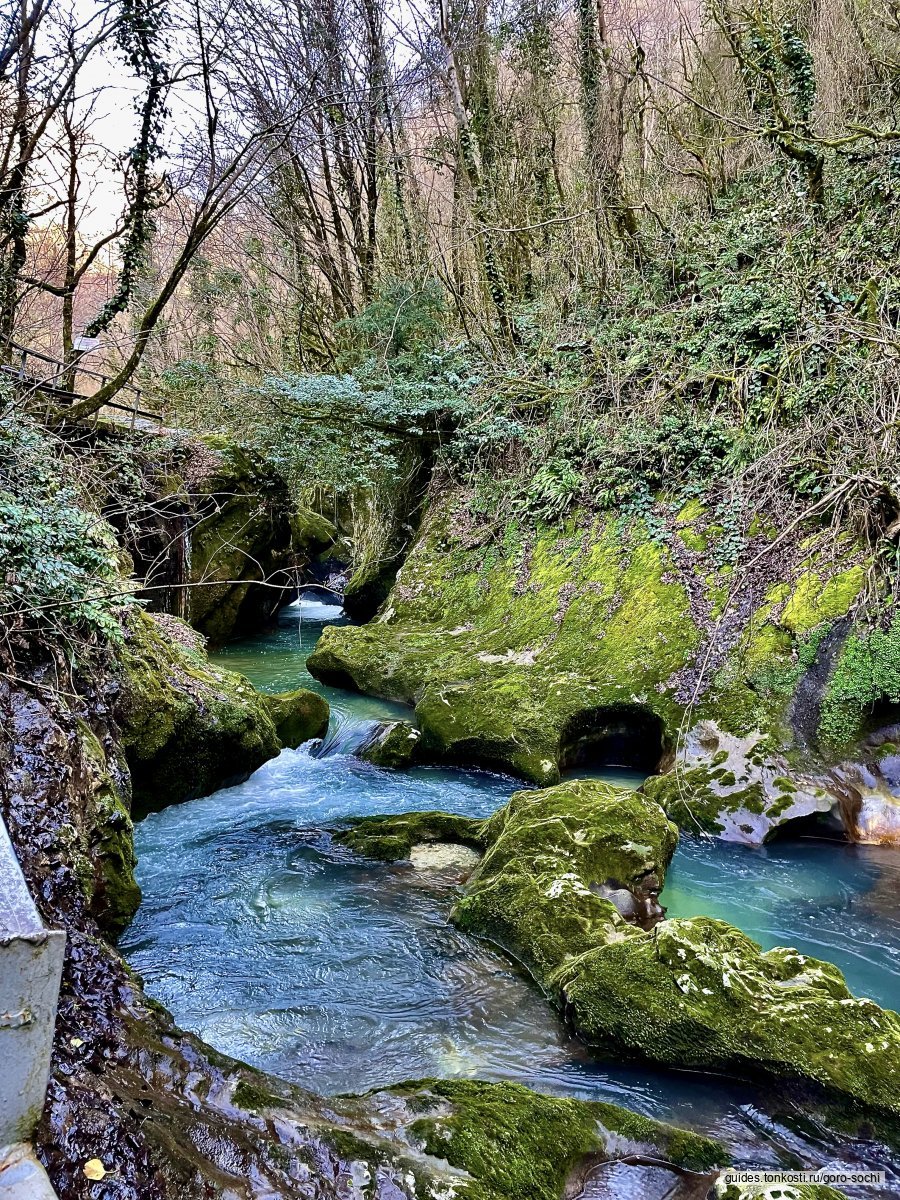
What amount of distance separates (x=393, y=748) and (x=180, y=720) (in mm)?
2330

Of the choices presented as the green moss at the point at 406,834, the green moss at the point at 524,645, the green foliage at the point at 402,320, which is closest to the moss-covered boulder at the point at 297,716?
the green moss at the point at 524,645

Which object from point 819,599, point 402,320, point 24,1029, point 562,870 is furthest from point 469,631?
point 24,1029

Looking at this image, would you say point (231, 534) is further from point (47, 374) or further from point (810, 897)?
point (810, 897)

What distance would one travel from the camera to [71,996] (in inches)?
104

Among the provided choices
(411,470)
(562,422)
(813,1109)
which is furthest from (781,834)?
(411,470)

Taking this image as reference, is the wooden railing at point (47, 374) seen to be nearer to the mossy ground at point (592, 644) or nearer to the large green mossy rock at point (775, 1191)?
the mossy ground at point (592, 644)

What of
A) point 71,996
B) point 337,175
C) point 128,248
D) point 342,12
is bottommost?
point 71,996

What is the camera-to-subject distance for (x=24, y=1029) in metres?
1.61

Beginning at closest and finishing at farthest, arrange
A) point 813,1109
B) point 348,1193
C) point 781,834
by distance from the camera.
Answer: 1. point 348,1193
2. point 813,1109
3. point 781,834

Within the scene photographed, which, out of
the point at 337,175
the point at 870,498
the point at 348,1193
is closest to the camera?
the point at 348,1193

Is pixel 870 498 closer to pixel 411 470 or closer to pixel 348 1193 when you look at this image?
pixel 348 1193

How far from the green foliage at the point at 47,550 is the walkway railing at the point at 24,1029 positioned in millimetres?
2591

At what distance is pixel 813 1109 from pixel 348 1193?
2.04m

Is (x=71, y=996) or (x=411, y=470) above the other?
(x=411, y=470)
